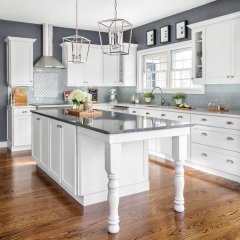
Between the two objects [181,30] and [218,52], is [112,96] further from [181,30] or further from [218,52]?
[218,52]

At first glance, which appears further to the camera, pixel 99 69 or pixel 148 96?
pixel 99 69

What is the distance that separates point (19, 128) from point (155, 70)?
10.6 feet

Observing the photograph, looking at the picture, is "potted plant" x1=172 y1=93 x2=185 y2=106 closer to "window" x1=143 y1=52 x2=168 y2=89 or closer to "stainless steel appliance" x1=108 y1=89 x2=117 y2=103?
"window" x1=143 y1=52 x2=168 y2=89

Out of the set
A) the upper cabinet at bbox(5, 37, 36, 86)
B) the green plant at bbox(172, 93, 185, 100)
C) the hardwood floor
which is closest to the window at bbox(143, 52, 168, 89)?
the green plant at bbox(172, 93, 185, 100)

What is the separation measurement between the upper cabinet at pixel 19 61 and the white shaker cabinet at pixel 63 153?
276 centimetres

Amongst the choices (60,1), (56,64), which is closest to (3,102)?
(56,64)

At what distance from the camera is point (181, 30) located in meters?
5.70

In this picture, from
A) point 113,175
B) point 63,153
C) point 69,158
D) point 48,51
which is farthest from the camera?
point 48,51

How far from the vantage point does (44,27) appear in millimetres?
6539

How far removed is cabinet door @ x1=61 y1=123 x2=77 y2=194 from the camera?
3197mm

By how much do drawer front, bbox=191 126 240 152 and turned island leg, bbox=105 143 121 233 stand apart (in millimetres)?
2114

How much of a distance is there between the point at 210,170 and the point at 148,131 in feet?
6.90

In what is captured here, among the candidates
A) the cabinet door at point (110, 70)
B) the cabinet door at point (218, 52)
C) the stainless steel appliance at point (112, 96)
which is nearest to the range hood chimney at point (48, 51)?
the cabinet door at point (110, 70)

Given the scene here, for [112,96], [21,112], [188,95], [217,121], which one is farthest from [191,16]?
[21,112]
